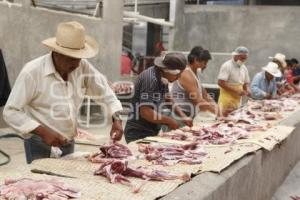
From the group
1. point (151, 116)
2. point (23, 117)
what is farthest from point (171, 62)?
point (23, 117)

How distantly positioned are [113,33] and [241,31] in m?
6.97

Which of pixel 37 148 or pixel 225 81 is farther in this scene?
pixel 225 81

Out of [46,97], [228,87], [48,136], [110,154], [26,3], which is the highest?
[26,3]

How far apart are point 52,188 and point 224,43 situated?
16835mm

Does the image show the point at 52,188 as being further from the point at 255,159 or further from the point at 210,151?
the point at 255,159

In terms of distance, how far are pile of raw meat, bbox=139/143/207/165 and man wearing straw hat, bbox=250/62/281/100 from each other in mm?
5894

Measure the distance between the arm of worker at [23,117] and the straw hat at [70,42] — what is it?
0.37 m

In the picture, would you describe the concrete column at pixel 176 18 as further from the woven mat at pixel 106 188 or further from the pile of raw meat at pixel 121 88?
the woven mat at pixel 106 188

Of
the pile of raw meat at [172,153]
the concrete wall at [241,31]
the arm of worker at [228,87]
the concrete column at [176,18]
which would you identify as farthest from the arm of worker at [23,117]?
the concrete column at [176,18]

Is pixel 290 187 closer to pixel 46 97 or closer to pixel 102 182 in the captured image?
pixel 46 97

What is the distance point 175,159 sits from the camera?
4.78 m

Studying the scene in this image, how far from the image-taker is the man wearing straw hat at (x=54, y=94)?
4.51 metres

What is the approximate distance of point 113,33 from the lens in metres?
13.9

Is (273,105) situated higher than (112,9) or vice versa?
Result: (112,9)
